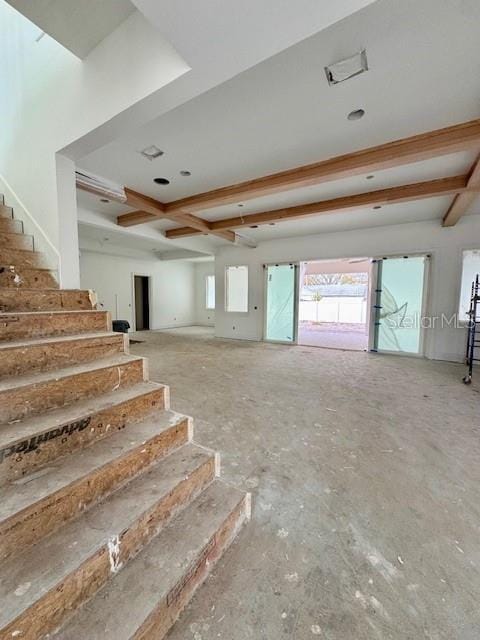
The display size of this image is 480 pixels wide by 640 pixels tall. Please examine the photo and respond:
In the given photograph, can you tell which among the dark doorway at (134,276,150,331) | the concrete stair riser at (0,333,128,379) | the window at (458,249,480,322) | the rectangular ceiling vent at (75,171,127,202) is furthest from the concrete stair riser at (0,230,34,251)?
the dark doorway at (134,276,150,331)

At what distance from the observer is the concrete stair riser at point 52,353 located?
1319 millimetres

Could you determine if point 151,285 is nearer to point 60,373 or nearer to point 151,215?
point 151,215

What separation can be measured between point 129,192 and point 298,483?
4.23 m

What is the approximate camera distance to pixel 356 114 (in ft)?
7.16

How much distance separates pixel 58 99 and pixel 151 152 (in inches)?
33.6

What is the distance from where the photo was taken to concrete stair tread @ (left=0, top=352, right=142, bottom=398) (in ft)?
3.98

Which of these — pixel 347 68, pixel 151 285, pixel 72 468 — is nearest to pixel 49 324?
pixel 72 468

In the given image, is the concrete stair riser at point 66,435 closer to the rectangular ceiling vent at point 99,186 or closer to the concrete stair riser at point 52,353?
the concrete stair riser at point 52,353

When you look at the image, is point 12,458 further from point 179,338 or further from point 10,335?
point 179,338

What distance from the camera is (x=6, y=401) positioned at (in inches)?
44.8

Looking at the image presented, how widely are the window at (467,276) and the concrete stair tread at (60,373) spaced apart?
5930 millimetres

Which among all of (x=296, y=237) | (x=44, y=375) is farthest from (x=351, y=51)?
(x=296, y=237)

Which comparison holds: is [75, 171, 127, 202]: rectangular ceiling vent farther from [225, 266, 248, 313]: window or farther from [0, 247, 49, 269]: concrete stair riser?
[225, 266, 248, 313]: window

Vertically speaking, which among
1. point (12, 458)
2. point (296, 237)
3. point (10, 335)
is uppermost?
point (296, 237)
